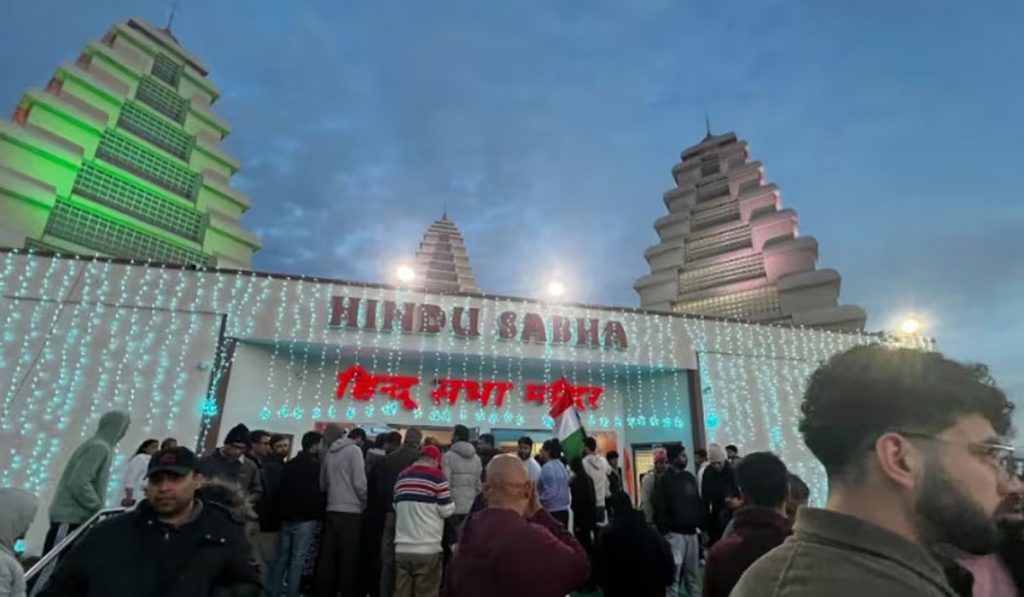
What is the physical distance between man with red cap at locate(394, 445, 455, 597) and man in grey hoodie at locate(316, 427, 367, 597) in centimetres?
113

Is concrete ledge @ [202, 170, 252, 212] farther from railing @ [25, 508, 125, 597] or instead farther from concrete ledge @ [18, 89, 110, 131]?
railing @ [25, 508, 125, 597]

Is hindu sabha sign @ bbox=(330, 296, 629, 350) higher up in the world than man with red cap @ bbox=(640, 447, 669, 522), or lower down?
higher up

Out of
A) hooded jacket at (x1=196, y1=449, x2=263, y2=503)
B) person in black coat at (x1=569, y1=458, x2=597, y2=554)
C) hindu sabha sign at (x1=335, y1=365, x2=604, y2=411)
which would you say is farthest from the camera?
Result: hindu sabha sign at (x1=335, y1=365, x2=604, y2=411)

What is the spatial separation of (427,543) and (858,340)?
16040 mm

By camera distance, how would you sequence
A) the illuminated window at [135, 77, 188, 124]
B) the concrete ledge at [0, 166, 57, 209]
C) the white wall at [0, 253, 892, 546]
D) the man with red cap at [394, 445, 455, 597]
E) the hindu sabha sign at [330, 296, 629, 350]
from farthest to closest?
1. the illuminated window at [135, 77, 188, 124]
2. the concrete ledge at [0, 166, 57, 209]
3. the hindu sabha sign at [330, 296, 629, 350]
4. the white wall at [0, 253, 892, 546]
5. the man with red cap at [394, 445, 455, 597]

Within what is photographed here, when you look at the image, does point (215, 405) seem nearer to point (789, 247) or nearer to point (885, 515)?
point (885, 515)

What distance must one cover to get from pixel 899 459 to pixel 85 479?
6266 millimetres

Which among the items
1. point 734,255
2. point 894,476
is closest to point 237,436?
point 894,476

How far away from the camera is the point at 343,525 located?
554cm

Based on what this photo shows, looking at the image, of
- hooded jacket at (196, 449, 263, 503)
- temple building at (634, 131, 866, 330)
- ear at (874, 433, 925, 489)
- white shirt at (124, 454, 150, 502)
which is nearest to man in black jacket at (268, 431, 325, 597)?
hooded jacket at (196, 449, 263, 503)

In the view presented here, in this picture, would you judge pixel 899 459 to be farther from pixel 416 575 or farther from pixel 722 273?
pixel 722 273

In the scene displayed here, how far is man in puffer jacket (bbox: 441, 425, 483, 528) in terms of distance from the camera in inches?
224

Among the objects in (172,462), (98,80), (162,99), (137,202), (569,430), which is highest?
(162,99)

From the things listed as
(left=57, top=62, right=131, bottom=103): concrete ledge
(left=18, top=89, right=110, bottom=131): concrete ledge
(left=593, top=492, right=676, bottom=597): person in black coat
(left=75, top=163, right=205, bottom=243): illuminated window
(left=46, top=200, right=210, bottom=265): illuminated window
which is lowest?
(left=593, top=492, right=676, bottom=597): person in black coat
